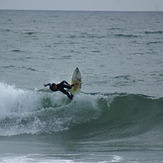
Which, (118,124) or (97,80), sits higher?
(97,80)

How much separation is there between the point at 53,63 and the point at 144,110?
1263 cm

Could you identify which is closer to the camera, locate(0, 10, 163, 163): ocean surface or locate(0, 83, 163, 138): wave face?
locate(0, 10, 163, 163): ocean surface

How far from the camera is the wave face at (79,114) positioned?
42.0 ft

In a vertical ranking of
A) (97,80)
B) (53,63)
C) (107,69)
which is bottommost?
(97,80)

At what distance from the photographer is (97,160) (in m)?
8.66

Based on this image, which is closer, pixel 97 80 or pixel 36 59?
pixel 97 80

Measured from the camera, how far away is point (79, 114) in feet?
46.3

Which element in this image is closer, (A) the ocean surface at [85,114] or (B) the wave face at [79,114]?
(A) the ocean surface at [85,114]

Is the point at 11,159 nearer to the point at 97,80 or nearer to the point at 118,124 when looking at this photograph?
the point at 118,124

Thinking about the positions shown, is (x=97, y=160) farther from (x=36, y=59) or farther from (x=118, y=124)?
(x=36, y=59)

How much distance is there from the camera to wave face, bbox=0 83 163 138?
12797mm

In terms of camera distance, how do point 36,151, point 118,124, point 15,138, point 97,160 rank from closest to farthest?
point 97,160 < point 36,151 < point 15,138 < point 118,124

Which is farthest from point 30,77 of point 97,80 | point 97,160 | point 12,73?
point 97,160

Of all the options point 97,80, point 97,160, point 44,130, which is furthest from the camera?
point 97,80
